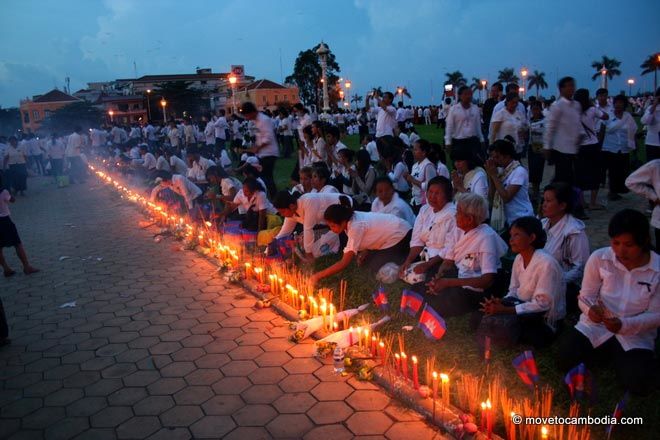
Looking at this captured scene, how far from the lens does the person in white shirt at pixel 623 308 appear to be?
288cm

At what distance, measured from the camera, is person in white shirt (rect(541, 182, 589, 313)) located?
148 inches

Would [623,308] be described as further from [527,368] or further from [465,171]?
[465,171]

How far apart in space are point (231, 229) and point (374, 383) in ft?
14.5

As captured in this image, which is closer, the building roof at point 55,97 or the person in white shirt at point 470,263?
the person in white shirt at point 470,263

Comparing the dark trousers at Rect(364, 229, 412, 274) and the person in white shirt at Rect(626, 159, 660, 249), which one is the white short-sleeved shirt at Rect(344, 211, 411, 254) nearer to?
the dark trousers at Rect(364, 229, 412, 274)

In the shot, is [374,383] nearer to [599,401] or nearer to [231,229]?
[599,401]

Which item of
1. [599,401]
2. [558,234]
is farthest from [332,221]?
[599,401]

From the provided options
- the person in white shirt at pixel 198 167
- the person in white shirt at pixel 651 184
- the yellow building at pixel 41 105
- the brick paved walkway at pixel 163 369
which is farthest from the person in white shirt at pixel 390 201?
the yellow building at pixel 41 105

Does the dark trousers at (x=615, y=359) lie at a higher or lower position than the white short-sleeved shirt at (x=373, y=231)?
lower

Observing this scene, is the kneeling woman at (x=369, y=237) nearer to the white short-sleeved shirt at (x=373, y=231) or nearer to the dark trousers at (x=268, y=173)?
the white short-sleeved shirt at (x=373, y=231)

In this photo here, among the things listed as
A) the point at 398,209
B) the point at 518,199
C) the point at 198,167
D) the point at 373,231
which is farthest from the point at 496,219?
the point at 198,167

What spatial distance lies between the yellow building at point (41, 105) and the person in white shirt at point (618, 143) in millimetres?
69577

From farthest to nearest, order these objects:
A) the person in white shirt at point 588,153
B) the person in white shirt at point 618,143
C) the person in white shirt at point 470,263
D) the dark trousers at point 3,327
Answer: the person in white shirt at point 618,143, the person in white shirt at point 588,153, the dark trousers at point 3,327, the person in white shirt at point 470,263

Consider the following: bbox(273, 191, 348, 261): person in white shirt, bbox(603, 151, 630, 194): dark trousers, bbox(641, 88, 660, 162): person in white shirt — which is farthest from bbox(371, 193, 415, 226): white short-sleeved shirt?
bbox(603, 151, 630, 194): dark trousers
